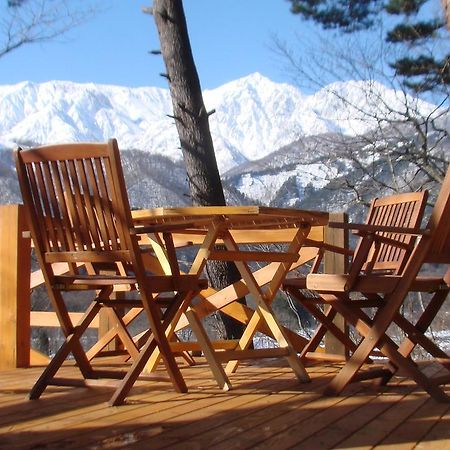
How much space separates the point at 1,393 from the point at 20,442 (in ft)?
3.42

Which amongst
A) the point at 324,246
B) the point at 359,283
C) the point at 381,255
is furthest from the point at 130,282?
the point at 381,255

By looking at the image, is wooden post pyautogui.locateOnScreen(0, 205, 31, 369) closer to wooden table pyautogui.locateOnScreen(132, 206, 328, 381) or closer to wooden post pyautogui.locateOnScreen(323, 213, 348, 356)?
wooden table pyautogui.locateOnScreen(132, 206, 328, 381)

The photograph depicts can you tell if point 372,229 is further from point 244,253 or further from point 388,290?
point 244,253

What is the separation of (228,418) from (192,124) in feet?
13.9

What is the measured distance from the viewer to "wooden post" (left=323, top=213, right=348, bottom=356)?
4151mm

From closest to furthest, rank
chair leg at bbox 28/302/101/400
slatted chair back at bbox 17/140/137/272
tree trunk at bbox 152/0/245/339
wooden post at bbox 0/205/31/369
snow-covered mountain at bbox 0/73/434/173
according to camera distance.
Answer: slatted chair back at bbox 17/140/137/272 < chair leg at bbox 28/302/101/400 < wooden post at bbox 0/205/31/369 < tree trunk at bbox 152/0/245/339 < snow-covered mountain at bbox 0/73/434/173

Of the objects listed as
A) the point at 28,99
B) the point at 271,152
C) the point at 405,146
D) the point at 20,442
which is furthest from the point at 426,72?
the point at 28,99

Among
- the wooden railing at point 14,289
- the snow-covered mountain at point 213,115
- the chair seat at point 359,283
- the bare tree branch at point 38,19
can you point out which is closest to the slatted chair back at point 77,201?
the snow-covered mountain at point 213,115

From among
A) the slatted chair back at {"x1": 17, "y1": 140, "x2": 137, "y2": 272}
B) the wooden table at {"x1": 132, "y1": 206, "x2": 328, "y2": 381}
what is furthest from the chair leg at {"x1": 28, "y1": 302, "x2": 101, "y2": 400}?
the wooden table at {"x1": 132, "y1": 206, "x2": 328, "y2": 381}

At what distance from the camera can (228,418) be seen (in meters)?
2.34

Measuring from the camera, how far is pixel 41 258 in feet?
9.33

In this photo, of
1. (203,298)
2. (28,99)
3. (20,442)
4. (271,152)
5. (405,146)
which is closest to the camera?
(20,442)

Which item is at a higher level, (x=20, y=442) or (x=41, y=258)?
(x=41, y=258)

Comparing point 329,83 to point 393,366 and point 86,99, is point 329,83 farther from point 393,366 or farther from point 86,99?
point 86,99
